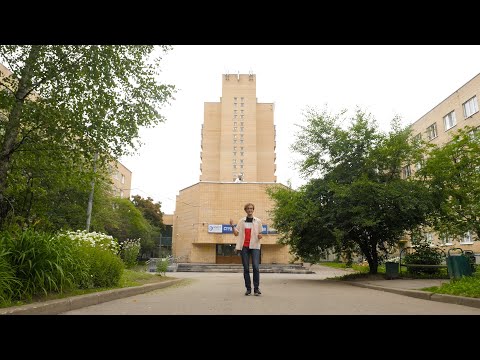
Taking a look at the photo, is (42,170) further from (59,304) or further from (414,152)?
(414,152)

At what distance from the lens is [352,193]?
13672 mm

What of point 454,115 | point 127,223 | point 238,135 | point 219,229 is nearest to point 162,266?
point 219,229

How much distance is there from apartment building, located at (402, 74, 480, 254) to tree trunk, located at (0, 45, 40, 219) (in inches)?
954

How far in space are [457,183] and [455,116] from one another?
21701 mm

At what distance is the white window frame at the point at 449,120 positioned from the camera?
31.5m

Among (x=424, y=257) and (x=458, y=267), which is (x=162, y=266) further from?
(x=458, y=267)

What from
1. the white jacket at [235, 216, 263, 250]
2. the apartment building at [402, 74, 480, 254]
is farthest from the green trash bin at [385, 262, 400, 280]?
the apartment building at [402, 74, 480, 254]

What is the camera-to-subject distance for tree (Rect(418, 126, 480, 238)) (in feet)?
39.9

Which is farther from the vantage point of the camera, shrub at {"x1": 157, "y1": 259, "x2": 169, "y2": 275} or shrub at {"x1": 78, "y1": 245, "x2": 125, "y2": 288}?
shrub at {"x1": 157, "y1": 259, "x2": 169, "y2": 275}

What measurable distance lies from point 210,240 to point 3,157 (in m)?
37.1

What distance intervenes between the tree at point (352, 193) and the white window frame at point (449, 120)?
19.9 m

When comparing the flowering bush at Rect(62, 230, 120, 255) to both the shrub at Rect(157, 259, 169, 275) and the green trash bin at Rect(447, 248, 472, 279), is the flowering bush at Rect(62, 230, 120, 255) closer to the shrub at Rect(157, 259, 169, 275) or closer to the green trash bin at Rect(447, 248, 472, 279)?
the shrub at Rect(157, 259, 169, 275)

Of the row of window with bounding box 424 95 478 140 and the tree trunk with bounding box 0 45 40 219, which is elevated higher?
the row of window with bounding box 424 95 478 140

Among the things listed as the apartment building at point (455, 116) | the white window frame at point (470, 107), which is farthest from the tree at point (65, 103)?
the white window frame at point (470, 107)
